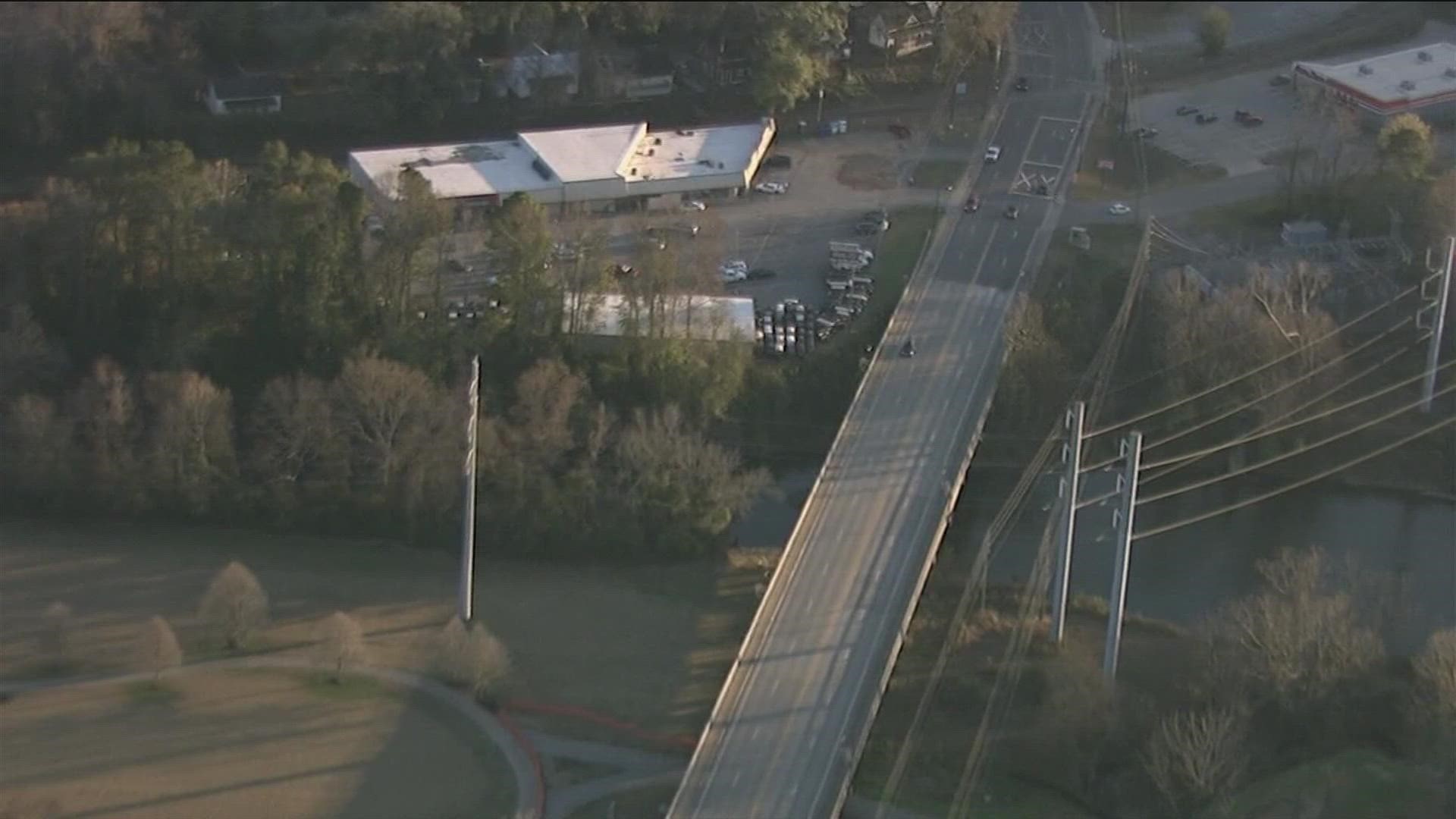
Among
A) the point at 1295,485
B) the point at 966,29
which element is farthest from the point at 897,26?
the point at 1295,485

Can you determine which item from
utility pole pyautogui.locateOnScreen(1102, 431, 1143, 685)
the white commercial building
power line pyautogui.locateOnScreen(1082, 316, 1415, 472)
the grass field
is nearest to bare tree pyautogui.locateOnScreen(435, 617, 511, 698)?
utility pole pyautogui.locateOnScreen(1102, 431, 1143, 685)

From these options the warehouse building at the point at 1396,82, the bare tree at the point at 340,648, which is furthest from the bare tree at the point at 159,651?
the warehouse building at the point at 1396,82

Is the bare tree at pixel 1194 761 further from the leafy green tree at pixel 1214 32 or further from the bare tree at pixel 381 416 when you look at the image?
the leafy green tree at pixel 1214 32

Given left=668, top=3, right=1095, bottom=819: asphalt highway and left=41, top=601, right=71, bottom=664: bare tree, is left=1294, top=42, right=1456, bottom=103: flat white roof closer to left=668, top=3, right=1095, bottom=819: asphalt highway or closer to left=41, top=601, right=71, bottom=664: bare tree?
left=668, top=3, right=1095, bottom=819: asphalt highway

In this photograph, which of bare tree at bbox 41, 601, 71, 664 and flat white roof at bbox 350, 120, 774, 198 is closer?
bare tree at bbox 41, 601, 71, 664

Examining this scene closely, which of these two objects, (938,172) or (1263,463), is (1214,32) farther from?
(1263,463)

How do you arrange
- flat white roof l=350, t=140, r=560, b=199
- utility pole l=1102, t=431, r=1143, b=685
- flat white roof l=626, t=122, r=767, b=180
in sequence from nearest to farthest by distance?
utility pole l=1102, t=431, r=1143, b=685 → flat white roof l=350, t=140, r=560, b=199 → flat white roof l=626, t=122, r=767, b=180

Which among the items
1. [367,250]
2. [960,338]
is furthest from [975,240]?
[367,250]

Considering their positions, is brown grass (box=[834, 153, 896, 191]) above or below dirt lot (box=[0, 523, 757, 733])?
above
